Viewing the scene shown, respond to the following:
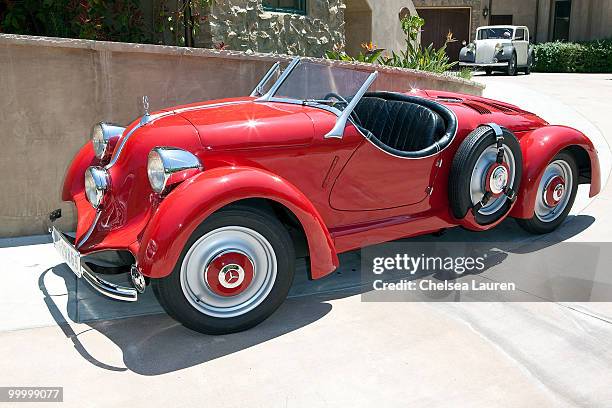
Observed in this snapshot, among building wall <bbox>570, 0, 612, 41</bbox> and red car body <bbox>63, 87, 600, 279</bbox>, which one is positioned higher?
building wall <bbox>570, 0, 612, 41</bbox>

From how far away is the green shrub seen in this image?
74.8 feet

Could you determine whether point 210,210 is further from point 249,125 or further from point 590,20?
point 590,20

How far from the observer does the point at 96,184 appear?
354 cm

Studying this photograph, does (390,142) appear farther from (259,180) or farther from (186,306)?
(186,306)

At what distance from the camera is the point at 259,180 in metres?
3.29

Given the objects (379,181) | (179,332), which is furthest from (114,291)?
(379,181)

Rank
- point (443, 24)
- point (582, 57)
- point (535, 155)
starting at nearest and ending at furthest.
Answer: point (535, 155) → point (582, 57) → point (443, 24)

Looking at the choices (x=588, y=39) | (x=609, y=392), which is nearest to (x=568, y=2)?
(x=588, y=39)

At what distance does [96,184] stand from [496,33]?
19934 millimetres

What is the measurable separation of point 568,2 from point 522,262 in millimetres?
25294

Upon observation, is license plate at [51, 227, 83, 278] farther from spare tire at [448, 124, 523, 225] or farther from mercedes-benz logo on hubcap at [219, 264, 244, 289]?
spare tire at [448, 124, 523, 225]

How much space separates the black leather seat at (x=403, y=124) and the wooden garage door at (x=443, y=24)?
73.3 feet

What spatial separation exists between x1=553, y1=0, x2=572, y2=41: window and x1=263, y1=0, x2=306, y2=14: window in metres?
20.8

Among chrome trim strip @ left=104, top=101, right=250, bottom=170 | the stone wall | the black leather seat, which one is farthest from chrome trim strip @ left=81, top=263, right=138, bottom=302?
the stone wall
